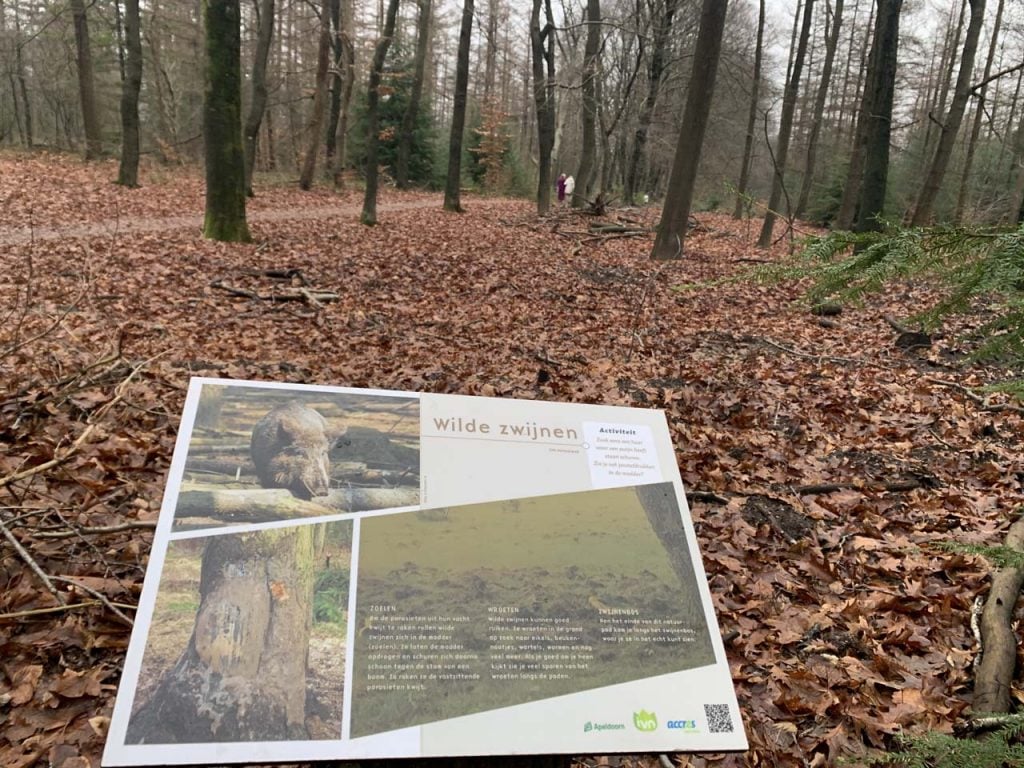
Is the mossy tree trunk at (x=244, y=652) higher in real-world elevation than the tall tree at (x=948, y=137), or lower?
lower

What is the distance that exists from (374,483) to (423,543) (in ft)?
0.84

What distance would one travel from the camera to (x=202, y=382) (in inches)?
83.0

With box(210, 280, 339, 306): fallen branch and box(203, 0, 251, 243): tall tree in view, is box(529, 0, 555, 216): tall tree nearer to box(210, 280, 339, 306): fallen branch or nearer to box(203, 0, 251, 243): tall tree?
box(203, 0, 251, 243): tall tree

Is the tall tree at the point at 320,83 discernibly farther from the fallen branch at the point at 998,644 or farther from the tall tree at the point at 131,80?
the fallen branch at the point at 998,644

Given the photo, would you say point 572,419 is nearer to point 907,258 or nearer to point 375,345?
point 907,258

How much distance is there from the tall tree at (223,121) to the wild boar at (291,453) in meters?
10.5

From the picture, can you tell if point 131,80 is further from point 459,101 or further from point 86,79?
point 459,101

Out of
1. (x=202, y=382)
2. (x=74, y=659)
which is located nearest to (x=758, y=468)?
(x=202, y=382)

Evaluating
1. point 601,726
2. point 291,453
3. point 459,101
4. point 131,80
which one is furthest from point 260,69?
point 601,726

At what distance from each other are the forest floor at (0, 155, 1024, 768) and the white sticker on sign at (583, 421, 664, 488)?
1.93 ft

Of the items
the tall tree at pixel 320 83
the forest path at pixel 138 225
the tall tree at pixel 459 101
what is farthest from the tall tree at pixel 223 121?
the tall tree at pixel 320 83

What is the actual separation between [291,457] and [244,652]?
58 cm

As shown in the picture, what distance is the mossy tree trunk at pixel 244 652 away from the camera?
1583 mm

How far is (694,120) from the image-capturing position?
39.5ft
